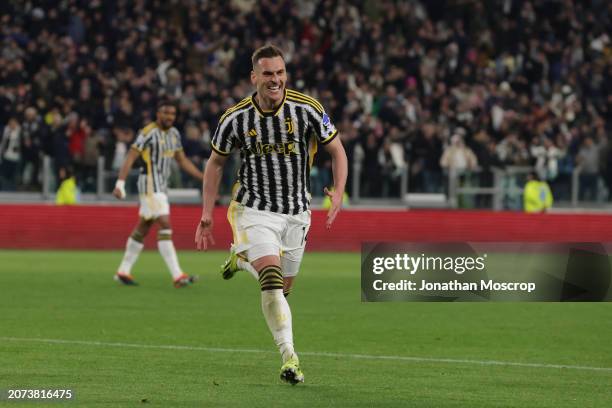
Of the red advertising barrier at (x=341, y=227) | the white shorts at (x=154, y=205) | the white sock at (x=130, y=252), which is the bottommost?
the red advertising barrier at (x=341, y=227)

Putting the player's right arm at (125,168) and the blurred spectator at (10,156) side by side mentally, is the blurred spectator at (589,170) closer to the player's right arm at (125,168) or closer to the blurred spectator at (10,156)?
the blurred spectator at (10,156)

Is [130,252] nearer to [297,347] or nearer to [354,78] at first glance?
[297,347]

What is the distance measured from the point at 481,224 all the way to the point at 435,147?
→ 90.8 inches

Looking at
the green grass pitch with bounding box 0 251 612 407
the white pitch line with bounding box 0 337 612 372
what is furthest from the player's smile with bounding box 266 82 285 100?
the white pitch line with bounding box 0 337 612 372

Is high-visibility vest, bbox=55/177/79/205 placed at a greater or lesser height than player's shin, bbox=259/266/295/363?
lesser

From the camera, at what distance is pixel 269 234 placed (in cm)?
973

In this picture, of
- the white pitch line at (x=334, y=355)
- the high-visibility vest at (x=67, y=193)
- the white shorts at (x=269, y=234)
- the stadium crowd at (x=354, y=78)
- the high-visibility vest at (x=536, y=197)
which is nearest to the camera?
the white shorts at (x=269, y=234)

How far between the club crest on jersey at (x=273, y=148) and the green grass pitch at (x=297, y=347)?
1582 millimetres

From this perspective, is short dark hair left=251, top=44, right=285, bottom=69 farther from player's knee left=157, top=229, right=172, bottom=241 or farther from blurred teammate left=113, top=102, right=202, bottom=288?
player's knee left=157, top=229, right=172, bottom=241

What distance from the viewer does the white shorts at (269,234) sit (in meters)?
9.70

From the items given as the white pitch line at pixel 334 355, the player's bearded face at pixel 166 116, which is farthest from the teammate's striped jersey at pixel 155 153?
the white pitch line at pixel 334 355

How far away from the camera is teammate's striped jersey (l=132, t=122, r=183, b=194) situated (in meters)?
18.1

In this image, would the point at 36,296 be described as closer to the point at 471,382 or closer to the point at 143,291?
the point at 143,291

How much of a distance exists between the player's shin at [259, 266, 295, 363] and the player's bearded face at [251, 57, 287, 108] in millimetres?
1192
